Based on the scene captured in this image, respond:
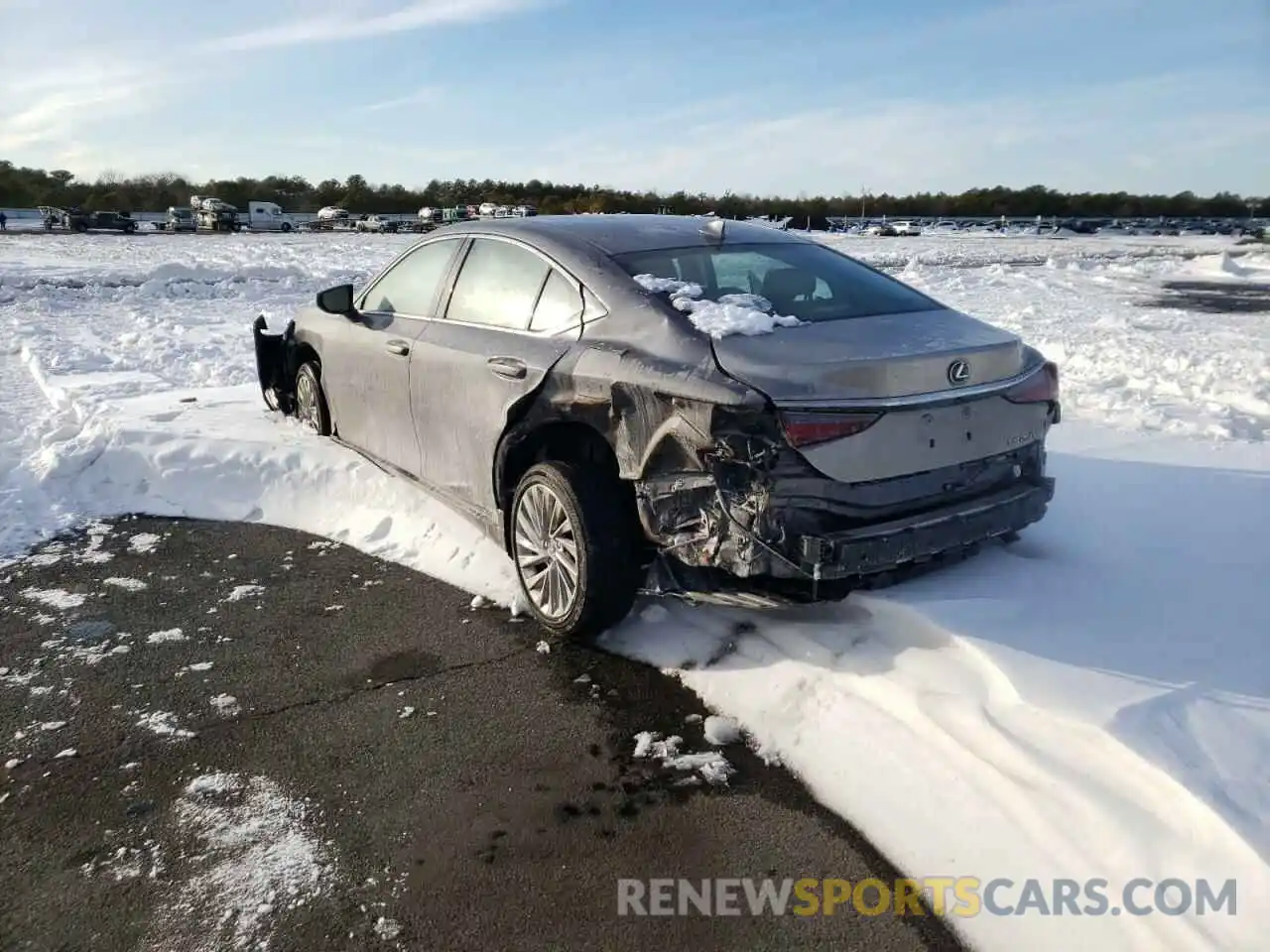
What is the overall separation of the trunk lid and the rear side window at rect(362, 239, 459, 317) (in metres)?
2.15

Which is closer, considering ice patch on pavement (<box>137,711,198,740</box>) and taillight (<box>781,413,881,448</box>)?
taillight (<box>781,413,881,448</box>)

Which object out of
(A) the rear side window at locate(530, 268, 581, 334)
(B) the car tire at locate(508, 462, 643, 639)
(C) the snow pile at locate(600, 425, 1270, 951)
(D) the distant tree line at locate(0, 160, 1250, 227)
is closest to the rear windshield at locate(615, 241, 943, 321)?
(A) the rear side window at locate(530, 268, 581, 334)

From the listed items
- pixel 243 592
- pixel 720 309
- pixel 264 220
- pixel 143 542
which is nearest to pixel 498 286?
pixel 720 309

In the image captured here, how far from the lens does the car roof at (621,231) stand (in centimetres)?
416

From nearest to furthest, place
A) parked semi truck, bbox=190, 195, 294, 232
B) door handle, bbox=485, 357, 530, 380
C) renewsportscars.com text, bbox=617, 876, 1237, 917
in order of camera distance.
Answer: renewsportscars.com text, bbox=617, 876, 1237, 917 → door handle, bbox=485, 357, 530, 380 → parked semi truck, bbox=190, 195, 294, 232

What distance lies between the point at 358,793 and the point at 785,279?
2685 millimetres

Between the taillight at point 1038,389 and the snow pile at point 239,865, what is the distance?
2.92 metres

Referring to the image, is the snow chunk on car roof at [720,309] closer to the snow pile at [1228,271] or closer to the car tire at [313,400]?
the car tire at [313,400]

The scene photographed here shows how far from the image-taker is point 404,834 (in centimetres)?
272

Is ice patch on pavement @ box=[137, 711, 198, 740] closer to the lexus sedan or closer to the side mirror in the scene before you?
the lexus sedan

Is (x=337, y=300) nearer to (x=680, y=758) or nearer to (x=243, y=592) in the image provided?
(x=243, y=592)

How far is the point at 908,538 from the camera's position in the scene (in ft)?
10.6

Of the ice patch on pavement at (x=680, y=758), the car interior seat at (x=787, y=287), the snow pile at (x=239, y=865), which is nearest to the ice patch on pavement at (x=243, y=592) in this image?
the snow pile at (x=239, y=865)

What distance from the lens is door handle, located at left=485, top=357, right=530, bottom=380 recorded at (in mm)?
3936
